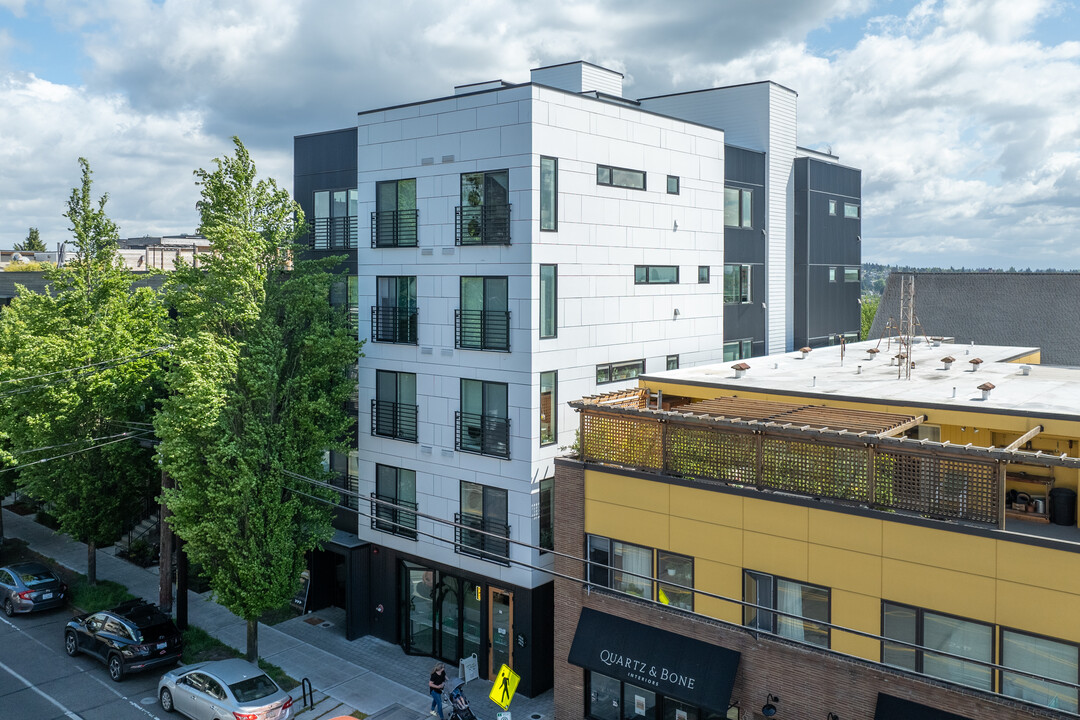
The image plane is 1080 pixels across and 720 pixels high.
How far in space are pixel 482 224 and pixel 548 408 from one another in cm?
532

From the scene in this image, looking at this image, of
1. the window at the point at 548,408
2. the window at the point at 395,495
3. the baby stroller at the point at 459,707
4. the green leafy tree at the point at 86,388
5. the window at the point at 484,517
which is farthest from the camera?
the green leafy tree at the point at 86,388

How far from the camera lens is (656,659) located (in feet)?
57.4

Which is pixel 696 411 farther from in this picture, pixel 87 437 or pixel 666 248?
pixel 87 437

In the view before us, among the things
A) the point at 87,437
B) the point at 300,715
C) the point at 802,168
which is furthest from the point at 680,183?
the point at 87,437

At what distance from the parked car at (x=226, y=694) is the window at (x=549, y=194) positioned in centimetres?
1360

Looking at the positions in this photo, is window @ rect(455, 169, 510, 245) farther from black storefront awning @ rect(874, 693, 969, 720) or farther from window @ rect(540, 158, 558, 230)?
black storefront awning @ rect(874, 693, 969, 720)

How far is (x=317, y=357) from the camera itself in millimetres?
23391


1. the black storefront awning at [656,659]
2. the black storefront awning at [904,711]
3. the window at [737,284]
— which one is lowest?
the black storefront awning at [656,659]

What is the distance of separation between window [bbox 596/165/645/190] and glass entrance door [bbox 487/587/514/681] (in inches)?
472

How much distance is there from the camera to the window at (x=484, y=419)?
22172 millimetres

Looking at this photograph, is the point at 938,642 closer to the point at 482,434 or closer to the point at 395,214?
the point at 482,434

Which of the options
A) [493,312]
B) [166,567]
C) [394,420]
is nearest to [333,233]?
[394,420]

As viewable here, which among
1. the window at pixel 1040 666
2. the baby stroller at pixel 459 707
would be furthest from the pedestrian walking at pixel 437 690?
the window at pixel 1040 666

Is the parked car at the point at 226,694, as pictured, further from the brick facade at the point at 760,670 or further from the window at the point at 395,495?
the brick facade at the point at 760,670
